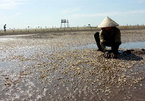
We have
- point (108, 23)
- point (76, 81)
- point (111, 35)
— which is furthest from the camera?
point (111, 35)

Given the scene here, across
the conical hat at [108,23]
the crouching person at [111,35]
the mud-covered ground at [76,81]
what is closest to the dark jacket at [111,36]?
the crouching person at [111,35]

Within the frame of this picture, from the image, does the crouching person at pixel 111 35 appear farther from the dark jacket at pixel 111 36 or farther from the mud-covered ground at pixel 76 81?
the mud-covered ground at pixel 76 81

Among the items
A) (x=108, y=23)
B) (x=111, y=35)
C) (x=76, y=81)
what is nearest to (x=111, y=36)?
(x=111, y=35)

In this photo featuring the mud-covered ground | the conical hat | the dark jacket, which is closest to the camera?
the mud-covered ground

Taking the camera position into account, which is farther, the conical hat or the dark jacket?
the dark jacket

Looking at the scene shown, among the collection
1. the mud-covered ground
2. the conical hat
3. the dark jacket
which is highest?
the conical hat

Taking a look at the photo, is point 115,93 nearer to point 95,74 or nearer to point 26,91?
point 95,74

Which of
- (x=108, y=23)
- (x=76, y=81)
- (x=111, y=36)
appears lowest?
(x=76, y=81)

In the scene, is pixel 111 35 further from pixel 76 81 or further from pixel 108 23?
pixel 76 81

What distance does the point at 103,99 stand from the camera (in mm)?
4727

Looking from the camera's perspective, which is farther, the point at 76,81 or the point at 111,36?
the point at 111,36

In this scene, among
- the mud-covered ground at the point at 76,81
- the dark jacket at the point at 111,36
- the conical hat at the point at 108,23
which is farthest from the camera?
the dark jacket at the point at 111,36

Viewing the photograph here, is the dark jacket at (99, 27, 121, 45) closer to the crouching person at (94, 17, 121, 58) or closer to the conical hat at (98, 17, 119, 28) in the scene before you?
the crouching person at (94, 17, 121, 58)

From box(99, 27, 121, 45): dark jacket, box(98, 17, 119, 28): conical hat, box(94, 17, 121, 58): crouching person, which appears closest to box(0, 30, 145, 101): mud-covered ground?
box(94, 17, 121, 58): crouching person
